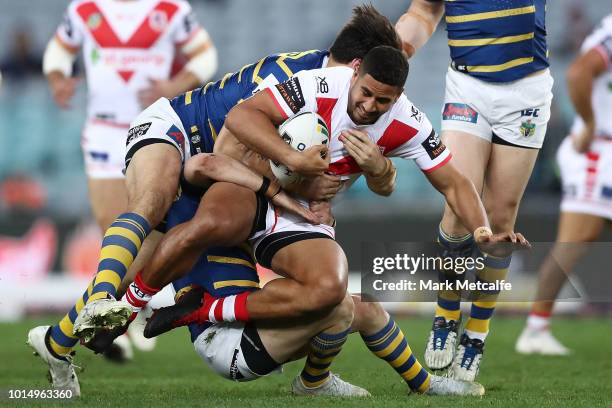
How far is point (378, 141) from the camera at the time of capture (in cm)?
528

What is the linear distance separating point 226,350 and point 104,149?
3.51 m

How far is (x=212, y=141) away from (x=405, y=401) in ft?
5.69

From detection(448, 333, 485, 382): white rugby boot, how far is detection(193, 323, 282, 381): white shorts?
4.04ft

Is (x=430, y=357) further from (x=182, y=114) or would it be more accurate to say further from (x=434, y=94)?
(x=434, y=94)

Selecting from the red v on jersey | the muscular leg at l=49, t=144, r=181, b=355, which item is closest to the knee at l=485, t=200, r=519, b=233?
the muscular leg at l=49, t=144, r=181, b=355

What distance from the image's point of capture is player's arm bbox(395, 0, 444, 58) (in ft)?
21.4

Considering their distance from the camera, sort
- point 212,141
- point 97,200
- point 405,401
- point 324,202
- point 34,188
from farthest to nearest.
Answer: point 34,188 → point 97,200 → point 212,141 → point 324,202 → point 405,401

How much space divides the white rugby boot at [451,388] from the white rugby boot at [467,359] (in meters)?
0.59

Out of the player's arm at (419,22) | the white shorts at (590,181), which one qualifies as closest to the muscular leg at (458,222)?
the player's arm at (419,22)

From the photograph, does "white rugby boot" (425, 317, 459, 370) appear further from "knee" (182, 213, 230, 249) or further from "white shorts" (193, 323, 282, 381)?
"knee" (182, 213, 230, 249)

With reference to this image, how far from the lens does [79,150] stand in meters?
13.8

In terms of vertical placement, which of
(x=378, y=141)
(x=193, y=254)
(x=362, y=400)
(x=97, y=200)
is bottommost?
(x=97, y=200)

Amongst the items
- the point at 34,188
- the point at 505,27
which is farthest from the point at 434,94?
the point at 505,27

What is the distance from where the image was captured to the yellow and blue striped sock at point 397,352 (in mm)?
5297
